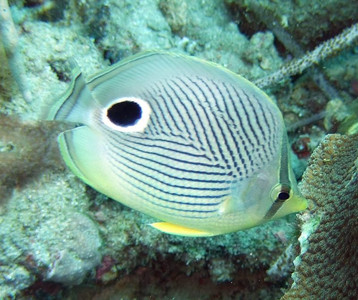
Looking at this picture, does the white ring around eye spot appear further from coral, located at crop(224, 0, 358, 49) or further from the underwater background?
coral, located at crop(224, 0, 358, 49)

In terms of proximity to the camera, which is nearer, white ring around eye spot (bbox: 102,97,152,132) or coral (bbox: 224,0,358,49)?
white ring around eye spot (bbox: 102,97,152,132)

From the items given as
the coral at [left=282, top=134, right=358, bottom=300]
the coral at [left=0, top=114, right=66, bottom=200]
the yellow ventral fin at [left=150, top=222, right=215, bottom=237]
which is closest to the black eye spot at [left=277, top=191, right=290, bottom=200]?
the yellow ventral fin at [left=150, top=222, right=215, bottom=237]

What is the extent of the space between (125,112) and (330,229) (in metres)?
1.54

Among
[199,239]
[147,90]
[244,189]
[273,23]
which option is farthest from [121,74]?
[273,23]

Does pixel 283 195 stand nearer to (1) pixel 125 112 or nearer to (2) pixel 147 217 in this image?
(1) pixel 125 112

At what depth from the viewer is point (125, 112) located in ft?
5.22

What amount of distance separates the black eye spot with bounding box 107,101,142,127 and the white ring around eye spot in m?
0.01

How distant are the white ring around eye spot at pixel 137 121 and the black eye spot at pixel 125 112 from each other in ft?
0.03

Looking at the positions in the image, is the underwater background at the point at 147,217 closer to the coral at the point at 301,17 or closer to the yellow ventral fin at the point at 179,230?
the coral at the point at 301,17

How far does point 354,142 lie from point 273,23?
74.9 inches

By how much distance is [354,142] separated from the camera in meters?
2.54

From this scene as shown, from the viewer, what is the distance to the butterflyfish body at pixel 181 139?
159cm

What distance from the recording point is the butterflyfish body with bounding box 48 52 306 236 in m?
1.59

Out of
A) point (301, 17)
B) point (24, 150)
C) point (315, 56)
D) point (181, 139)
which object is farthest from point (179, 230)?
point (301, 17)
